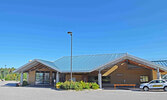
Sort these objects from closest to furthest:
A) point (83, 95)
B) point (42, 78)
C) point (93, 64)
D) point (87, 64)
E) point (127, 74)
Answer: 1. point (83, 95)
2. point (93, 64)
3. point (87, 64)
4. point (127, 74)
5. point (42, 78)

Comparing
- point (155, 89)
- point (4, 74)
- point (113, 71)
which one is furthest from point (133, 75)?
point (4, 74)

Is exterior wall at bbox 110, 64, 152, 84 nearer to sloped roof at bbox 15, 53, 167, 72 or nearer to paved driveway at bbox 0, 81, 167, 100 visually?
sloped roof at bbox 15, 53, 167, 72

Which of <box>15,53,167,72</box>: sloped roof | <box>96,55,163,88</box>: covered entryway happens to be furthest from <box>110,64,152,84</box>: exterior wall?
<box>15,53,167,72</box>: sloped roof

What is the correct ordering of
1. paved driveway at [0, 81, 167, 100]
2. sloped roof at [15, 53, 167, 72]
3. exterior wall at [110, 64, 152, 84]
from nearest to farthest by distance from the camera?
paved driveway at [0, 81, 167, 100] < sloped roof at [15, 53, 167, 72] < exterior wall at [110, 64, 152, 84]

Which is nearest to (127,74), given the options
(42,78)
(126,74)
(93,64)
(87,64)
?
(126,74)

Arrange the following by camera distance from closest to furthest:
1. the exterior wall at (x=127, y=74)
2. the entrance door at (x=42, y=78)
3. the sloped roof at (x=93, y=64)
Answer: the sloped roof at (x=93, y=64), the exterior wall at (x=127, y=74), the entrance door at (x=42, y=78)

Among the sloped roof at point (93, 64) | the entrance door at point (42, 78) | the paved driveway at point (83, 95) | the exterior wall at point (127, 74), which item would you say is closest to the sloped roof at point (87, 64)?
the sloped roof at point (93, 64)

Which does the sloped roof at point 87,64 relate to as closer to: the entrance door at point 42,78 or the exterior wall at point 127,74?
the exterior wall at point 127,74

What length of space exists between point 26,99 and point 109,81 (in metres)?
17.4

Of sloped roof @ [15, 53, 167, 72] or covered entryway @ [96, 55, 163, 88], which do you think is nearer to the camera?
sloped roof @ [15, 53, 167, 72]

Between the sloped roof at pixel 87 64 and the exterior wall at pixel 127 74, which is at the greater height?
the sloped roof at pixel 87 64

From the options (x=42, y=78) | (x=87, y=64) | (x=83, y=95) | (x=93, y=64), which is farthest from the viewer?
(x=42, y=78)

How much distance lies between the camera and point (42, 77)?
28688mm

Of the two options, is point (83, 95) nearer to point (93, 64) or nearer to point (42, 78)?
point (93, 64)
